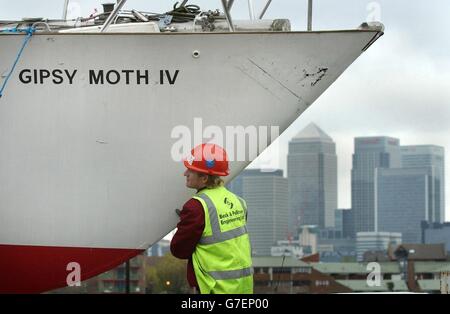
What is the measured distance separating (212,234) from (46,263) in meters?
2.08

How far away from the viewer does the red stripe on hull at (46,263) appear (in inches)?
401

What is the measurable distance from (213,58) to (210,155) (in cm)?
138

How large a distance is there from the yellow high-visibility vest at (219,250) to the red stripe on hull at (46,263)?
Answer: 165 centimetres

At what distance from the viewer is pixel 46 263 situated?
10211mm

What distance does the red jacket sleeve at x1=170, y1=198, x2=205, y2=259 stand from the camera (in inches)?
338

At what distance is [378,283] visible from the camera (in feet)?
35.2

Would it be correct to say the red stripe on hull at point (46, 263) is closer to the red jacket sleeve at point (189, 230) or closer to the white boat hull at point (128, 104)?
the white boat hull at point (128, 104)

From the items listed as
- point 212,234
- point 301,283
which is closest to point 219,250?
point 212,234

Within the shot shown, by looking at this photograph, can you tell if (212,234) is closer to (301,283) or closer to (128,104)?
(128,104)

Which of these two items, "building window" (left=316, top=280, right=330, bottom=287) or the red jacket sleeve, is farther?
"building window" (left=316, top=280, right=330, bottom=287)

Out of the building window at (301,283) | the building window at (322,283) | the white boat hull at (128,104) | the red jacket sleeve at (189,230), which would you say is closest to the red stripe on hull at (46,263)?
the white boat hull at (128,104)

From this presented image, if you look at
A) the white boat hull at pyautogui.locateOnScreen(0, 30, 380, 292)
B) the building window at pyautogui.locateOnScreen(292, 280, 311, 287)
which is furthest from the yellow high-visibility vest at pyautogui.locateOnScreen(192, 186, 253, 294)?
the building window at pyautogui.locateOnScreen(292, 280, 311, 287)

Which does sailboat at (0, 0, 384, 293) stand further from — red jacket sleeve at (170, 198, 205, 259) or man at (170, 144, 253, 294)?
red jacket sleeve at (170, 198, 205, 259)
